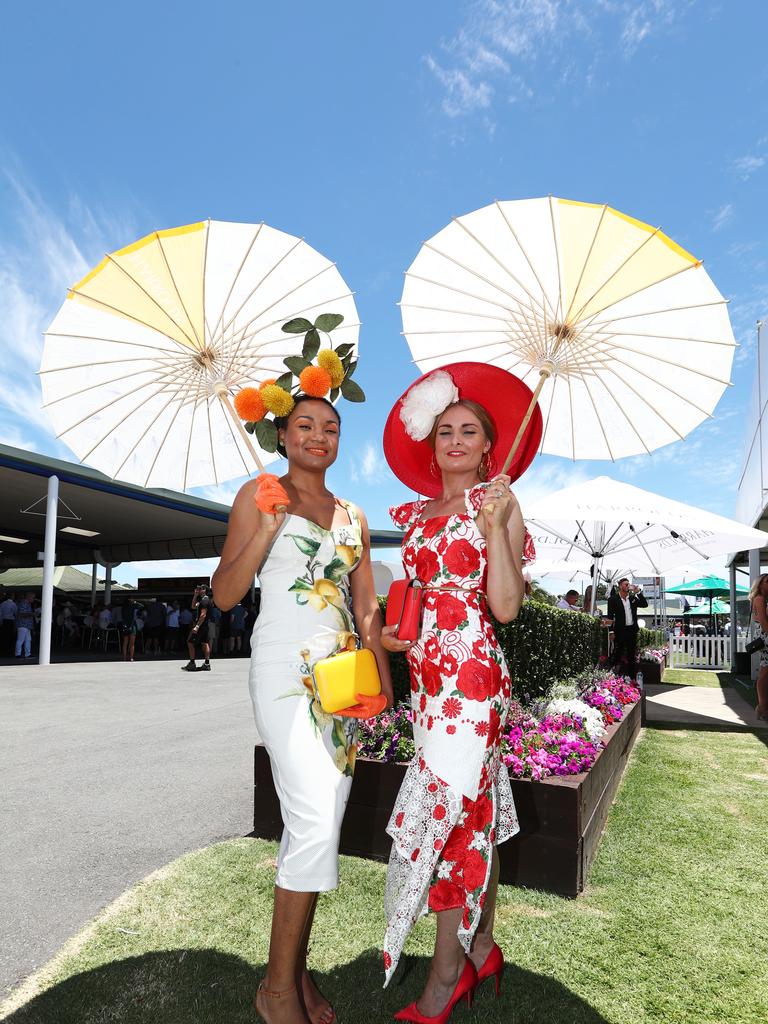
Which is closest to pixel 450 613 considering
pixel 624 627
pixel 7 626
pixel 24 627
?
pixel 624 627

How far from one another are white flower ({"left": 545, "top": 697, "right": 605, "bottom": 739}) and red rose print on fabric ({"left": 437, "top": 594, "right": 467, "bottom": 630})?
7.84 ft

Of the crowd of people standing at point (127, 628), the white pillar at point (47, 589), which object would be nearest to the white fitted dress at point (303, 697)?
the white pillar at point (47, 589)

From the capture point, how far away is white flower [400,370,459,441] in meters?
2.47

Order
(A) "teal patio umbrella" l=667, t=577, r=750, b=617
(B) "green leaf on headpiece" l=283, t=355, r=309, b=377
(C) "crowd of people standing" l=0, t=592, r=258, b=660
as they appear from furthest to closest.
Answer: (A) "teal patio umbrella" l=667, t=577, r=750, b=617
(C) "crowd of people standing" l=0, t=592, r=258, b=660
(B) "green leaf on headpiece" l=283, t=355, r=309, b=377

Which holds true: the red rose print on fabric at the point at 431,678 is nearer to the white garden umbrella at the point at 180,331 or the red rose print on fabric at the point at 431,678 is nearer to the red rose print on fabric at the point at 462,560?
the red rose print on fabric at the point at 462,560

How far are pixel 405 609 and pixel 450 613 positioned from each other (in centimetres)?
15

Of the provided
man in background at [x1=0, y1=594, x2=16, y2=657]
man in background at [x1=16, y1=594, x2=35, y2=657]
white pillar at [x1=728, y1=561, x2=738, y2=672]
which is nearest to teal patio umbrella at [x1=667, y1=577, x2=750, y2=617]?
white pillar at [x1=728, y1=561, x2=738, y2=672]

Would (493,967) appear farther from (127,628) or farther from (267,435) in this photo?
(127,628)

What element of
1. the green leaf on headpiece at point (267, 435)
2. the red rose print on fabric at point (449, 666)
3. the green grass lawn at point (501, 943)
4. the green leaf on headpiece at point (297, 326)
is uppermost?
the green leaf on headpiece at point (297, 326)

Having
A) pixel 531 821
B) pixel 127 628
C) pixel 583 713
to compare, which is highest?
pixel 583 713

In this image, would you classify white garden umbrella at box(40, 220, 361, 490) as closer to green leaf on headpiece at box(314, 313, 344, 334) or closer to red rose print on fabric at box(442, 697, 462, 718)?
green leaf on headpiece at box(314, 313, 344, 334)

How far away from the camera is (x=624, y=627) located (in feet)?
34.4

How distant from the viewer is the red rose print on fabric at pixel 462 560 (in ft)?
7.27

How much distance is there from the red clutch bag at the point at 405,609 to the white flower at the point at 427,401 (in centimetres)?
61
